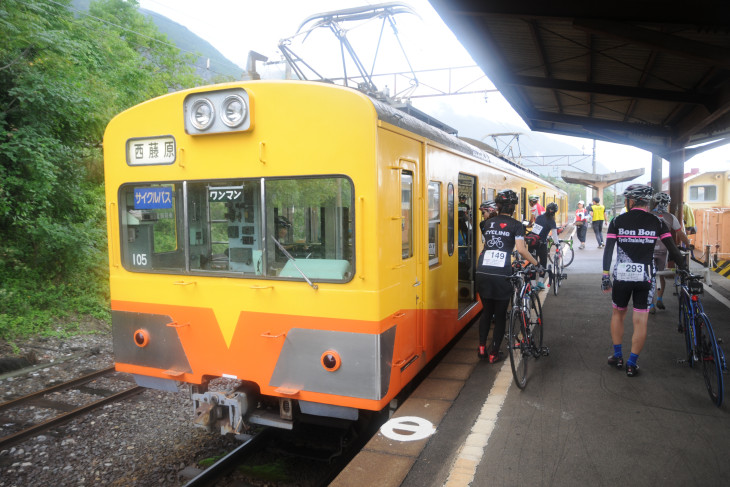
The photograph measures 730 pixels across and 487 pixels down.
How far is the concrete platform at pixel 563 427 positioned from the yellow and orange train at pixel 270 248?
1.42 feet

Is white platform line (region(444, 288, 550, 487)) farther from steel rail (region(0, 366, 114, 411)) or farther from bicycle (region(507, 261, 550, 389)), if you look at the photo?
steel rail (region(0, 366, 114, 411))

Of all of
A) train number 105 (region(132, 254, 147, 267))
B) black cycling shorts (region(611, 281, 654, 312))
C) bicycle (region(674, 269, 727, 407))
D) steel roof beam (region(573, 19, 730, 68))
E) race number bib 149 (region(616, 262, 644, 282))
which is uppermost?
steel roof beam (region(573, 19, 730, 68))

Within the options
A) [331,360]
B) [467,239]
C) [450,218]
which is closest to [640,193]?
[450,218]

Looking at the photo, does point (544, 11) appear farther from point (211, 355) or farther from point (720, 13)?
point (211, 355)

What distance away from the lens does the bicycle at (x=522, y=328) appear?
15.4 feet

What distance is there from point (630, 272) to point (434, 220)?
1.86 metres

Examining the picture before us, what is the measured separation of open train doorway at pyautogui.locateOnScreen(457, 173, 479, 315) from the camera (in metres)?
6.68

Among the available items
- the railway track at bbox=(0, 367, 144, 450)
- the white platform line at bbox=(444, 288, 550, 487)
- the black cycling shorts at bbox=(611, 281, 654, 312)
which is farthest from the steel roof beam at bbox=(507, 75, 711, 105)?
the railway track at bbox=(0, 367, 144, 450)

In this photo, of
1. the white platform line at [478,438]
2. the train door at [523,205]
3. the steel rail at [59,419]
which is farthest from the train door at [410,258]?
the train door at [523,205]

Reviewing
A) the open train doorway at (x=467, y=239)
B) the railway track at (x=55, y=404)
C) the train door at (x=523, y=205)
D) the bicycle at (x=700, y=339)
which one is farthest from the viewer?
the train door at (x=523, y=205)

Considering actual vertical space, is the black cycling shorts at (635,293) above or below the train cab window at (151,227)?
below

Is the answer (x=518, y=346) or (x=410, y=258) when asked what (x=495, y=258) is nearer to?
(x=518, y=346)

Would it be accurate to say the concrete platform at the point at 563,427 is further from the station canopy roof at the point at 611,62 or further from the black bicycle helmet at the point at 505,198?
the station canopy roof at the point at 611,62

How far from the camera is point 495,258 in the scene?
5203mm
